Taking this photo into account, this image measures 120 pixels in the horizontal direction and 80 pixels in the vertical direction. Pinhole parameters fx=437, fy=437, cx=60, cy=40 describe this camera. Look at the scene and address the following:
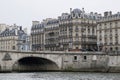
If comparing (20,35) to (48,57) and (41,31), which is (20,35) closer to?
(41,31)

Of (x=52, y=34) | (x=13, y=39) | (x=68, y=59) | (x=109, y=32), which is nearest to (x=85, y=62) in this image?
(x=68, y=59)

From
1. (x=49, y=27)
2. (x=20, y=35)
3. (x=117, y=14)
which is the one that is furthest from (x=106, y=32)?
(x=20, y=35)

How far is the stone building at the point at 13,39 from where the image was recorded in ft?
546

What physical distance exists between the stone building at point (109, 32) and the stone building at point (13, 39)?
1932 inches

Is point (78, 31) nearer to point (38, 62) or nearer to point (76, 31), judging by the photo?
point (76, 31)

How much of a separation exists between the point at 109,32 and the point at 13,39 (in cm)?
5621

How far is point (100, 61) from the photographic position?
111 metres

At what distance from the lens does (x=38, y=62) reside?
127 metres

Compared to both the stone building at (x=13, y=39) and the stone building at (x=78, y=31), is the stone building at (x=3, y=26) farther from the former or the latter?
the stone building at (x=78, y=31)

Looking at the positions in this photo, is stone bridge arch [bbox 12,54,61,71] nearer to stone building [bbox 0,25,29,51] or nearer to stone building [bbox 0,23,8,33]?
stone building [bbox 0,25,29,51]

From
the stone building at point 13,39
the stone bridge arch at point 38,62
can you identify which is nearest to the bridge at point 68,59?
the stone bridge arch at point 38,62

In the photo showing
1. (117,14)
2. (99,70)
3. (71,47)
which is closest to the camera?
(99,70)

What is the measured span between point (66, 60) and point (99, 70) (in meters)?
9.63

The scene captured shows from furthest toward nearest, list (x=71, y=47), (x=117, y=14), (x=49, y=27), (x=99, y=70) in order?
(x=49, y=27)
(x=71, y=47)
(x=117, y=14)
(x=99, y=70)
